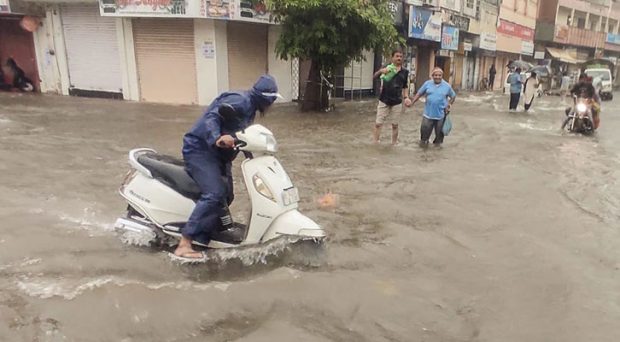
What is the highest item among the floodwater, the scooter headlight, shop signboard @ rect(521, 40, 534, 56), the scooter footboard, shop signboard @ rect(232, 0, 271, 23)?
shop signboard @ rect(232, 0, 271, 23)

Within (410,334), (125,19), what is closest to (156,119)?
(125,19)

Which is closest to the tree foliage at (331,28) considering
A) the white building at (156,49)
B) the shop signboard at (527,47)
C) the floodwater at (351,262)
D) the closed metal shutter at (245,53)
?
the white building at (156,49)

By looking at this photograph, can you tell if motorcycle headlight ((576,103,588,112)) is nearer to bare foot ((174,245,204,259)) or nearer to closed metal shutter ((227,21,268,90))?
closed metal shutter ((227,21,268,90))

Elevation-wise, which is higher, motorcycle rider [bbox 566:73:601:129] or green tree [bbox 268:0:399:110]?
green tree [bbox 268:0:399:110]

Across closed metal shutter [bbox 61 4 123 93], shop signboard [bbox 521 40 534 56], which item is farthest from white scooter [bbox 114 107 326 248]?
shop signboard [bbox 521 40 534 56]

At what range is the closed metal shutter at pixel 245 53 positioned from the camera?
16.2 m

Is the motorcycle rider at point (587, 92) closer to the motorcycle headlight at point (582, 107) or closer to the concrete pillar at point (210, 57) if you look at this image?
the motorcycle headlight at point (582, 107)

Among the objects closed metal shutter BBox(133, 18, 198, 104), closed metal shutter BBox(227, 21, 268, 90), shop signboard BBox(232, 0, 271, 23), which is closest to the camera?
shop signboard BBox(232, 0, 271, 23)

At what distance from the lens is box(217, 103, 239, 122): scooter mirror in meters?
3.67

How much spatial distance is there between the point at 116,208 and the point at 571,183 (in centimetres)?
632

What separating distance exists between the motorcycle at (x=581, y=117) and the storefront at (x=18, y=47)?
1787cm

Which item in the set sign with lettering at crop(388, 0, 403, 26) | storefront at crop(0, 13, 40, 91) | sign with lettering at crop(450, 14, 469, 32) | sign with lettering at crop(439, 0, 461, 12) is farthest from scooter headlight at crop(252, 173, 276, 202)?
sign with lettering at crop(450, 14, 469, 32)

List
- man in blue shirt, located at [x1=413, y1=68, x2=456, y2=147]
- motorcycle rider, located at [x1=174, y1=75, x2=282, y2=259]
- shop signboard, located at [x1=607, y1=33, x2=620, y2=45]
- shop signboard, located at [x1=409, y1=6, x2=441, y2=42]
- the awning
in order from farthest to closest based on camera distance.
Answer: shop signboard, located at [x1=607, y1=33, x2=620, y2=45] < the awning < shop signboard, located at [x1=409, y1=6, x2=441, y2=42] < man in blue shirt, located at [x1=413, y1=68, x2=456, y2=147] < motorcycle rider, located at [x1=174, y1=75, x2=282, y2=259]

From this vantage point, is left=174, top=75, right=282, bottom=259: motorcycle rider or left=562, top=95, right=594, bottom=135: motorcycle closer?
left=174, top=75, right=282, bottom=259: motorcycle rider
